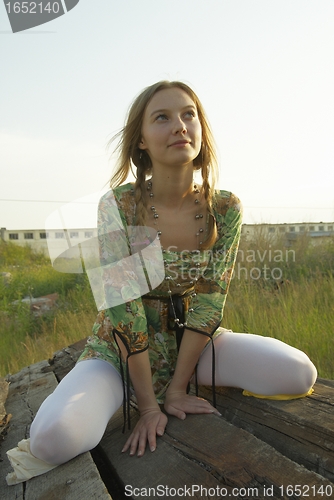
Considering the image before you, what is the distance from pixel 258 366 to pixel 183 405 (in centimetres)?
42

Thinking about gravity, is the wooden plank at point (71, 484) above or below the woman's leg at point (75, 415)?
below

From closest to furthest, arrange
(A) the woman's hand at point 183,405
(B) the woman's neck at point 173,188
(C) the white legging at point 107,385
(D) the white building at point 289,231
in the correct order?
1. (C) the white legging at point 107,385
2. (A) the woman's hand at point 183,405
3. (B) the woman's neck at point 173,188
4. (D) the white building at point 289,231

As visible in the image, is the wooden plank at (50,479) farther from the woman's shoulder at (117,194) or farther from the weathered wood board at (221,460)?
the woman's shoulder at (117,194)

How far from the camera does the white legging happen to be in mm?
1637

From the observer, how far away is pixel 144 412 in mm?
1882

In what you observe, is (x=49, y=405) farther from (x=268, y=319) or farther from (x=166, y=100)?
(x=268, y=319)

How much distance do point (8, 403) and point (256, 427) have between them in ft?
4.85

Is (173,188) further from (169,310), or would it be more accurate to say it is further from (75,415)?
(75,415)

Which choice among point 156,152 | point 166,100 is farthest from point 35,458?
point 166,100

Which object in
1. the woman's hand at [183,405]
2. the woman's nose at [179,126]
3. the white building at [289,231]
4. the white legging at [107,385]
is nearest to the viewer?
the white legging at [107,385]

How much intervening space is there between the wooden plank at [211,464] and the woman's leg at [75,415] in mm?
139

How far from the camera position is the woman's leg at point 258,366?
195 cm

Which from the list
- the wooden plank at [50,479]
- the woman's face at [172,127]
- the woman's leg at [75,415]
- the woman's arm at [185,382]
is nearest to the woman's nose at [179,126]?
the woman's face at [172,127]

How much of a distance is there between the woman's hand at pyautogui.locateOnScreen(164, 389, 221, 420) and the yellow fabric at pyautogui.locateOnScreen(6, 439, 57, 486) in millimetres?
567
